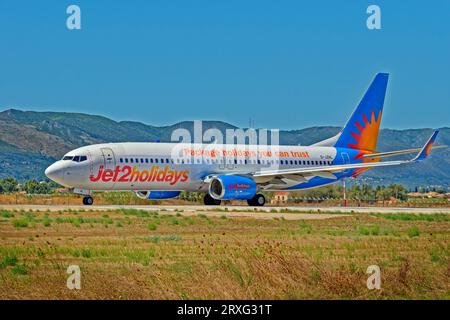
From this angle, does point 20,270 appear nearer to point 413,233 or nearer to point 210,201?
point 413,233

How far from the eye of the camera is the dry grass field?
19.8 metres

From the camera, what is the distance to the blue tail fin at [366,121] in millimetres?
73375

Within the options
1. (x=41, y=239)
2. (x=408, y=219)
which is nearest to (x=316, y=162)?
(x=408, y=219)

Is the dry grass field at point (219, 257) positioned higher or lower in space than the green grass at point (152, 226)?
lower

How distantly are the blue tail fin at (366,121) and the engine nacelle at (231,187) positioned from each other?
1294 cm

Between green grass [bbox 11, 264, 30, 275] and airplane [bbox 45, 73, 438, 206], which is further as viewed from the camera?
airplane [bbox 45, 73, 438, 206]

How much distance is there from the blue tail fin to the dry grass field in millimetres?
25810

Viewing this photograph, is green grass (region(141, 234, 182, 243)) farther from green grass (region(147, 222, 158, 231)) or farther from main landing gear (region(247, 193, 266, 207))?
main landing gear (region(247, 193, 266, 207))

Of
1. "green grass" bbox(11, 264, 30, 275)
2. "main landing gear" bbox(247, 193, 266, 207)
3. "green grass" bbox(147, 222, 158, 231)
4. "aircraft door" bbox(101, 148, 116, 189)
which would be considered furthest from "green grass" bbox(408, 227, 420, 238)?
"main landing gear" bbox(247, 193, 266, 207)

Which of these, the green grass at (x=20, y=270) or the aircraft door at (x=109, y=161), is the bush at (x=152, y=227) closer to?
the green grass at (x=20, y=270)

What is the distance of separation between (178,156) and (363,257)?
35.0 m

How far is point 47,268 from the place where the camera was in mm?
24547

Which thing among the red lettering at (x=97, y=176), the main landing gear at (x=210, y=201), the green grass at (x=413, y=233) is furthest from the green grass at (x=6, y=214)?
the green grass at (x=413, y=233)
